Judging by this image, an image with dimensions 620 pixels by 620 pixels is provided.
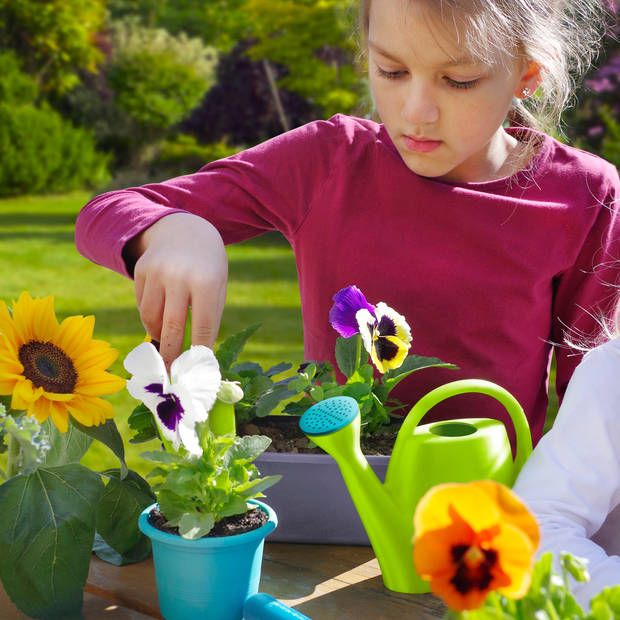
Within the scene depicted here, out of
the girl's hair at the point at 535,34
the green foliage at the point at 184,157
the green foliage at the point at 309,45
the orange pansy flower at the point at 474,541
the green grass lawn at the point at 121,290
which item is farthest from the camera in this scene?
the green foliage at the point at 184,157

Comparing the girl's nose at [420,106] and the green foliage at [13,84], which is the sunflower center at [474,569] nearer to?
the girl's nose at [420,106]

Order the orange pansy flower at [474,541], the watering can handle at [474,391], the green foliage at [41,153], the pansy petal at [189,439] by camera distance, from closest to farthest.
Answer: the orange pansy flower at [474,541], the pansy petal at [189,439], the watering can handle at [474,391], the green foliage at [41,153]

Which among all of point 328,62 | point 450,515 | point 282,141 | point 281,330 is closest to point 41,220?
point 328,62

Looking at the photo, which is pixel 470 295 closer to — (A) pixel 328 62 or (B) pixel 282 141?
(B) pixel 282 141

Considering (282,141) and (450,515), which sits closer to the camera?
(450,515)

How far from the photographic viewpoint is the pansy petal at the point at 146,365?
73 centimetres

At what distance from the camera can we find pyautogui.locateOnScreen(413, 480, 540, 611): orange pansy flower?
433mm

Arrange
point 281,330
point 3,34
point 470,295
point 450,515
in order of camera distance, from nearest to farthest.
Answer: point 450,515 → point 470,295 → point 281,330 → point 3,34

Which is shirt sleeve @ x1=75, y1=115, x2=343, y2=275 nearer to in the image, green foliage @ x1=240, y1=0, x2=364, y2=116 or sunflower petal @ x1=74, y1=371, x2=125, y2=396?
sunflower petal @ x1=74, y1=371, x2=125, y2=396

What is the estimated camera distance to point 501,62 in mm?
1084

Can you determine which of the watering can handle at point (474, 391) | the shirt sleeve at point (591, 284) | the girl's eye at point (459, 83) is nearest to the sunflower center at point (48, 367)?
the watering can handle at point (474, 391)

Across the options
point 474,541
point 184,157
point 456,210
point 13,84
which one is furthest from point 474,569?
point 13,84

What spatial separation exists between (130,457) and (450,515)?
10.4 feet

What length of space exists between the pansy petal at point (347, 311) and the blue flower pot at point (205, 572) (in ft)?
0.89
